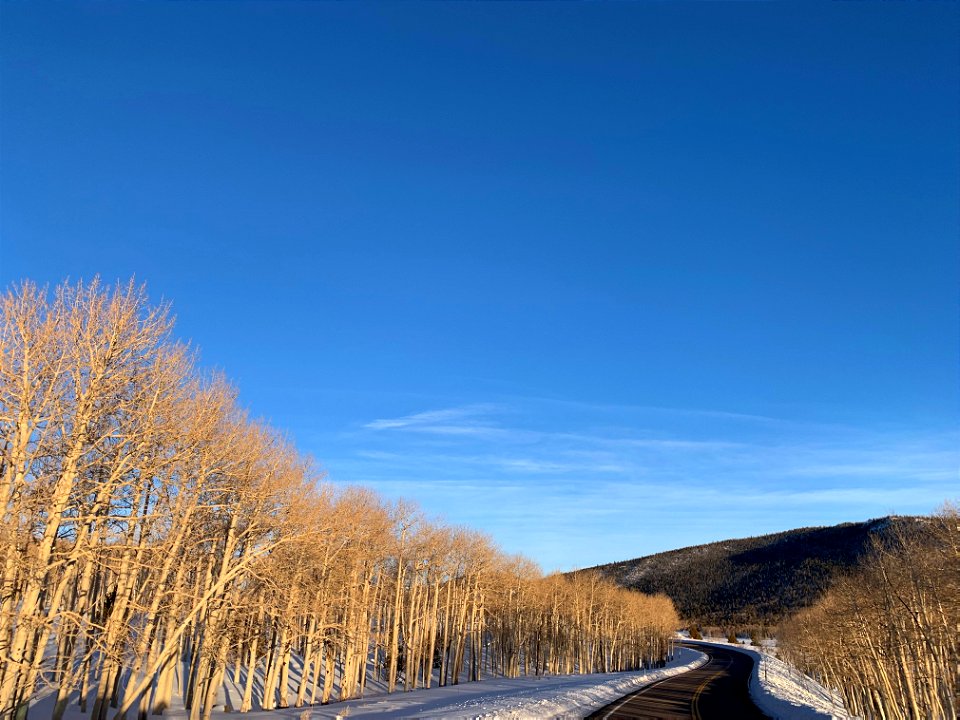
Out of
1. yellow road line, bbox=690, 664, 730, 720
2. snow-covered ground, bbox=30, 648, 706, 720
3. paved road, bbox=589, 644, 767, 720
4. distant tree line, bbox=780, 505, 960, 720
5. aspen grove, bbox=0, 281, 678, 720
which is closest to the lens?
aspen grove, bbox=0, 281, 678, 720

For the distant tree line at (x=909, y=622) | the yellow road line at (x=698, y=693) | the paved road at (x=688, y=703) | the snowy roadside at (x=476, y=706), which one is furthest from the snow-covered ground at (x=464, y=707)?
the distant tree line at (x=909, y=622)

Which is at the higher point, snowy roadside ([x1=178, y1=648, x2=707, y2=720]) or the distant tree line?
the distant tree line

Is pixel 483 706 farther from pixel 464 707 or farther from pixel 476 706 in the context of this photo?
pixel 464 707

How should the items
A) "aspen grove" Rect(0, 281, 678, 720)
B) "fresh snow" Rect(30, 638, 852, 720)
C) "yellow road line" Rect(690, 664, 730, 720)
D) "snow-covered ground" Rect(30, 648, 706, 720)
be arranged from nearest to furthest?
"aspen grove" Rect(0, 281, 678, 720)
"snow-covered ground" Rect(30, 648, 706, 720)
"fresh snow" Rect(30, 638, 852, 720)
"yellow road line" Rect(690, 664, 730, 720)

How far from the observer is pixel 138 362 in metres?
21.0

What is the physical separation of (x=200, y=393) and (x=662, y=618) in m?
112

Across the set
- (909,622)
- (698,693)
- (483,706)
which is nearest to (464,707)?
(483,706)

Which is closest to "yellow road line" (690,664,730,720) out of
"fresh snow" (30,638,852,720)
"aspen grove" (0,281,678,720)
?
"fresh snow" (30,638,852,720)

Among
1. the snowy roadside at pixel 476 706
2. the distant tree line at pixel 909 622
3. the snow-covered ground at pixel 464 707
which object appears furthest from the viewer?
the distant tree line at pixel 909 622

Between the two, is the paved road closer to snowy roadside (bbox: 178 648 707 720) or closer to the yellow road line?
the yellow road line

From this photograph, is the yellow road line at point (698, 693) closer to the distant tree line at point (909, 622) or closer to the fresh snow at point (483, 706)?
the fresh snow at point (483, 706)

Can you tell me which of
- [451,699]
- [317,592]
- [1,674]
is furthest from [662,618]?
[1,674]

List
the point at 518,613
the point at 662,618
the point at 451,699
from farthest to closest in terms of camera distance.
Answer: the point at 662,618
the point at 518,613
the point at 451,699

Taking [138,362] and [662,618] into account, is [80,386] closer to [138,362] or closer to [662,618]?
[138,362]
